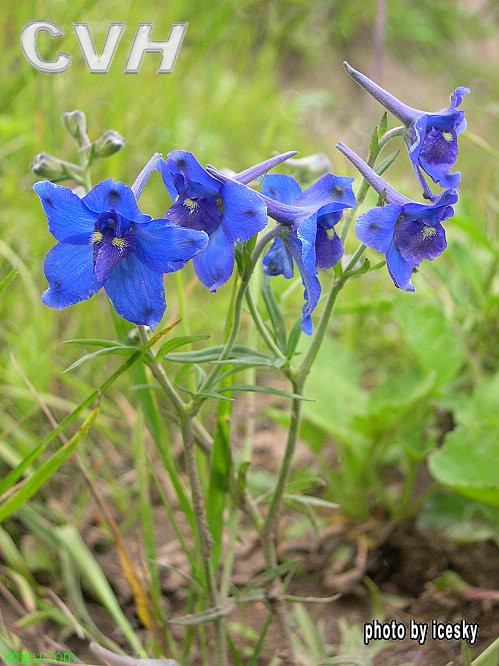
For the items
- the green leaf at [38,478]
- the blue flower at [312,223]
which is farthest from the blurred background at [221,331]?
the blue flower at [312,223]

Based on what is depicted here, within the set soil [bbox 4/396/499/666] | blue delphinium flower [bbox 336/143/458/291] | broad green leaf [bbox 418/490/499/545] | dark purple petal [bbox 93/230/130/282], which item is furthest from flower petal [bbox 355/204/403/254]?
broad green leaf [bbox 418/490/499/545]

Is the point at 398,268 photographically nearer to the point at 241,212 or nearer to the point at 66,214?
the point at 241,212

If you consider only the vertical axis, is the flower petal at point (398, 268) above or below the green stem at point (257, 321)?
above

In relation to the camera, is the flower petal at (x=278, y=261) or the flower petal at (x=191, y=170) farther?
the flower petal at (x=278, y=261)

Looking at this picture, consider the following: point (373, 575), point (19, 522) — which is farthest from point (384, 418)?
point (19, 522)

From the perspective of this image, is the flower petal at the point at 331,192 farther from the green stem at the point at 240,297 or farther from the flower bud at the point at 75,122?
the flower bud at the point at 75,122
